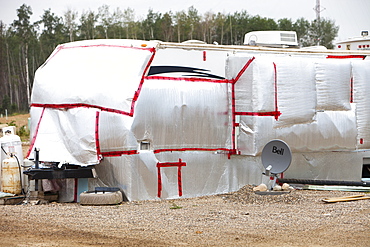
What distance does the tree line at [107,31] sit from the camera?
46.9m

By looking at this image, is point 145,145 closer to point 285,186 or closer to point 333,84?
point 285,186

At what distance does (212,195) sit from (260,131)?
167 centimetres

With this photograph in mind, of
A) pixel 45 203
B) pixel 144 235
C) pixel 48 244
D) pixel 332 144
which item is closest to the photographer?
pixel 48 244

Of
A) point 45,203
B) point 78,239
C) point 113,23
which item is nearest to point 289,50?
point 45,203

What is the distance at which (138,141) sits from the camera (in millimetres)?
12062

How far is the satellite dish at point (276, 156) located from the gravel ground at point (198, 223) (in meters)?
0.68

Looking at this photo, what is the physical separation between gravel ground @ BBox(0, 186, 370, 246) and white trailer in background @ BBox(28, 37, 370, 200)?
31.3 inches

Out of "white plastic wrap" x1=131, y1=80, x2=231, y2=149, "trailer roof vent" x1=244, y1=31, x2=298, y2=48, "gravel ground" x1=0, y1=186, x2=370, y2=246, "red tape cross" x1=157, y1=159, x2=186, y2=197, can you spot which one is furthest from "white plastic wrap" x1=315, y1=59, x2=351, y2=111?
"red tape cross" x1=157, y1=159, x2=186, y2=197

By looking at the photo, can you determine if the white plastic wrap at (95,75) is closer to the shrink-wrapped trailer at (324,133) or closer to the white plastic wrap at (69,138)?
the white plastic wrap at (69,138)

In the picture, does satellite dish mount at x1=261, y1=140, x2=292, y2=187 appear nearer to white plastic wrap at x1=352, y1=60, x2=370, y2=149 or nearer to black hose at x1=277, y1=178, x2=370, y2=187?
black hose at x1=277, y1=178, x2=370, y2=187

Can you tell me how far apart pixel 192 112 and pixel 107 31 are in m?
38.2

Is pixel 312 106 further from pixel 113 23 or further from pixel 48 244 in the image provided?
pixel 113 23

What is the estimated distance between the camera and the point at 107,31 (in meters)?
49.7

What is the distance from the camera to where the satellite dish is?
494 inches
